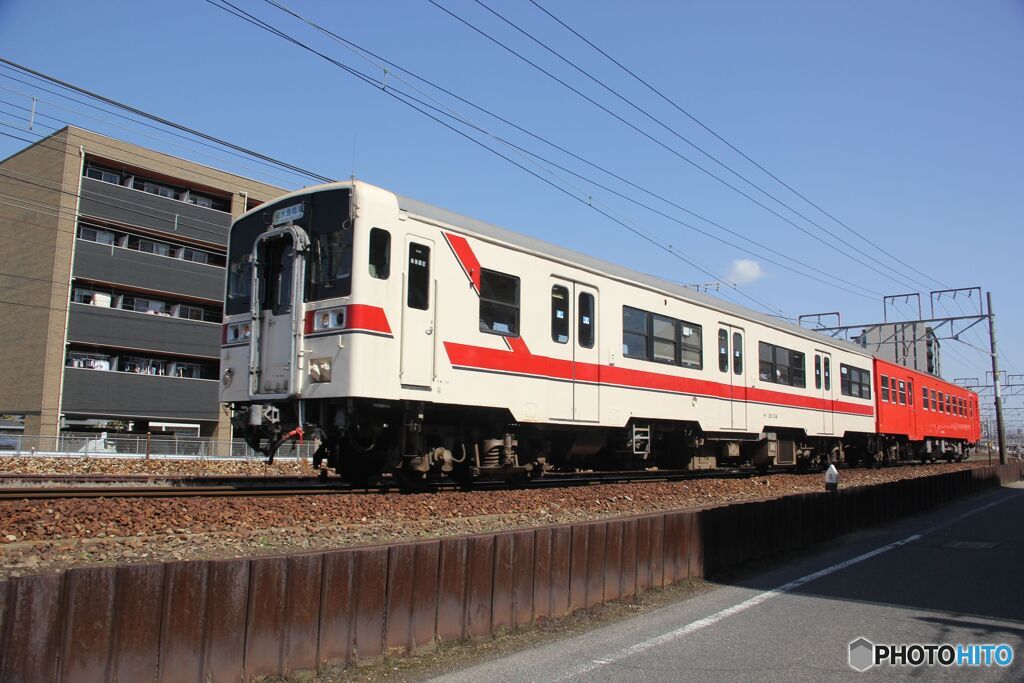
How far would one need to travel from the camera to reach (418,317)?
32.2 ft

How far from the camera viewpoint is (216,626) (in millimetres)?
4277

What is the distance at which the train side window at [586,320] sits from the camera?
12559mm

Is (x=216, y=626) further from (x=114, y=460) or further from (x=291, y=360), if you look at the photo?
(x=114, y=460)

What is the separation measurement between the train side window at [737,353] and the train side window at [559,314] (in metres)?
5.97

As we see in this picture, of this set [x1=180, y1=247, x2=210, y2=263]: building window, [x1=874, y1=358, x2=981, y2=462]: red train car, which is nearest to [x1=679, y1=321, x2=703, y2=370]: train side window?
[x1=874, y1=358, x2=981, y2=462]: red train car

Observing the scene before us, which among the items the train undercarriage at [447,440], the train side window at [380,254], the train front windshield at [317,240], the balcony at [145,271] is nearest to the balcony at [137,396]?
the balcony at [145,271]

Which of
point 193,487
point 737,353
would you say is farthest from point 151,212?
point 737,353

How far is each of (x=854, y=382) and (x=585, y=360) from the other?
1391 cm

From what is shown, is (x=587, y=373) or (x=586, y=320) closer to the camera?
(x=587, y=373)

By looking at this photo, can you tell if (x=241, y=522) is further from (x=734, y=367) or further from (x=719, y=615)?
(x=734, y=367)

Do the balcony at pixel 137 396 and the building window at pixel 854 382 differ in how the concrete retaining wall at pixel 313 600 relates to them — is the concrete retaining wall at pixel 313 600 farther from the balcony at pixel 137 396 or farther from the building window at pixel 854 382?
the balcony at pixel 137 396

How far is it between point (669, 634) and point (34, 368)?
128 feet

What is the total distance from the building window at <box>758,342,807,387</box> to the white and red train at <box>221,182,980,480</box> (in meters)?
2.23

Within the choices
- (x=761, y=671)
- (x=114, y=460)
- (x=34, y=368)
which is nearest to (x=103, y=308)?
(x=34, y=368)
